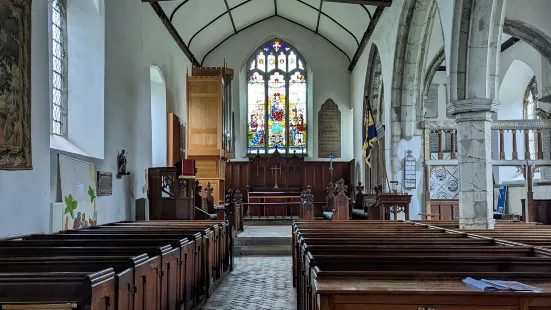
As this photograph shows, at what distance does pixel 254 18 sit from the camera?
17.7 meters

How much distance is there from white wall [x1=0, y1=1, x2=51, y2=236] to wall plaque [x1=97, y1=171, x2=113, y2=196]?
2.17 m

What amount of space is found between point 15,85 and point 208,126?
960 centimetres

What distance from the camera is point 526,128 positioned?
1112cm

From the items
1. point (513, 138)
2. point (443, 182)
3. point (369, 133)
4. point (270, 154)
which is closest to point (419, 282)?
point (513, 138)

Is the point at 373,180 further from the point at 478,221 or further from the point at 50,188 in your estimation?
the point at 50,188

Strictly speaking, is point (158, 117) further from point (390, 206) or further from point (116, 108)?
point (390, 206)

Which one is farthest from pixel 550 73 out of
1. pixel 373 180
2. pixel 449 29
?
pixel 449 29

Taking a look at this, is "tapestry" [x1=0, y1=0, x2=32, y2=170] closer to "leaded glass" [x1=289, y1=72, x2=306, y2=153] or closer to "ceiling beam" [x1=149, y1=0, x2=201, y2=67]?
"ceiling beam" [x1=149, y1=0, x2=201, y2=67]

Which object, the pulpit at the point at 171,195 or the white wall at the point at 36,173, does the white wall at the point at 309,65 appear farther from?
the white wall at the point at 36,173

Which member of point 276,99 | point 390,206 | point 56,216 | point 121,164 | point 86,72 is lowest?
point 390,206

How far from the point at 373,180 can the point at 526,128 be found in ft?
14.9

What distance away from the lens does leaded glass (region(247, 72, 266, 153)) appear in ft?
61.0

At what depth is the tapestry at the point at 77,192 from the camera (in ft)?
23.6

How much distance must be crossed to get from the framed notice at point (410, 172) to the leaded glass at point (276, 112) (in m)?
7.61
